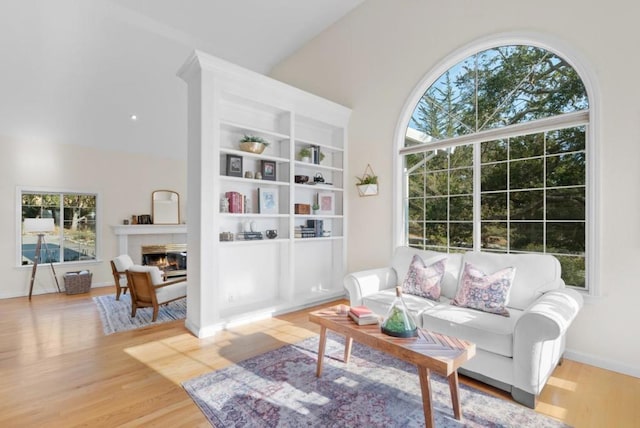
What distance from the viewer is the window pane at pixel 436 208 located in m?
3.81

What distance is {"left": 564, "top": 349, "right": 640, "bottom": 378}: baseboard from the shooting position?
2.51 metres

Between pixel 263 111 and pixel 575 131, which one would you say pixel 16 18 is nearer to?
pixel 263 111

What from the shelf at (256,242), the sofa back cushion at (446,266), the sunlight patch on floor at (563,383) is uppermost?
the shelf at (256,242)

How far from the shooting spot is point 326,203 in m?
4.87

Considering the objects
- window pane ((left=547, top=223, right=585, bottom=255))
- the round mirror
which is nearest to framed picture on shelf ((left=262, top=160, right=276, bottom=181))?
window pane ((left=547, top=223, right=585, bottom=255))

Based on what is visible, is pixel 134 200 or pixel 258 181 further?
pixel 134 200

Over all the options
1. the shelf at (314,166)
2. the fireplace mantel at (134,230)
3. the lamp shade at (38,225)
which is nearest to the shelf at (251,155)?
the shelf at (314,166)

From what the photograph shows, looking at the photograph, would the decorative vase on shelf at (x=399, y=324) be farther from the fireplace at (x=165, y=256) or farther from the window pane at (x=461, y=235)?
the fireplace at (x=165, y=256)

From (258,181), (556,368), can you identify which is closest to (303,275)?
(258,181)

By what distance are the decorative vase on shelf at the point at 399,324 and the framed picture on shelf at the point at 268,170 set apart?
253 centimetres

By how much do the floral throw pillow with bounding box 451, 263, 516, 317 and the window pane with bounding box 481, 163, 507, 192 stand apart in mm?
1034

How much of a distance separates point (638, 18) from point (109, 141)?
739 centimetres

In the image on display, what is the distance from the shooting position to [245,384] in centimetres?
235

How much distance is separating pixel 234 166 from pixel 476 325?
3.00 m
